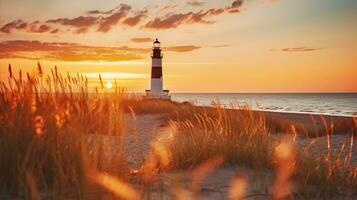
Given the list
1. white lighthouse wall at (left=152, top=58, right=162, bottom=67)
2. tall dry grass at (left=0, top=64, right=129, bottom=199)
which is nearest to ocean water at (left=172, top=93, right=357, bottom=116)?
tall dry grass at (left=0, top=64, right=129, bottom=199)

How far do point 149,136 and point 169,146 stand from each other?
3362 millimetres

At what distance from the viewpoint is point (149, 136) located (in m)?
8.74

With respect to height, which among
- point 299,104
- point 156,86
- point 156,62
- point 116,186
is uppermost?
point 156,62

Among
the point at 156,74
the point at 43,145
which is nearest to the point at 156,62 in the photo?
the point at 156,74

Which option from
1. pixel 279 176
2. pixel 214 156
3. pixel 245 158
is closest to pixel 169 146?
pixel 214 156

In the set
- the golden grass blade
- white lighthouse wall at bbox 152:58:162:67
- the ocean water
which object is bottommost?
the ocean water

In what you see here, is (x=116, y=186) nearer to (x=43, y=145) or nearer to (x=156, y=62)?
(x=43, y=145)

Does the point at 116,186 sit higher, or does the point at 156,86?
the point at 156,86

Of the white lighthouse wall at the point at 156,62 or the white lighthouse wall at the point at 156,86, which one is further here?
the white lighthouse wall at the point at 156,86

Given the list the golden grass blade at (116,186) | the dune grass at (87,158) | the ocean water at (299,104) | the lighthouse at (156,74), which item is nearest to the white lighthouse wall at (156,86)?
the lighthouse at (156,74)

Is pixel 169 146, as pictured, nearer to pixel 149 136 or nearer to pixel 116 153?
pixel 116 153

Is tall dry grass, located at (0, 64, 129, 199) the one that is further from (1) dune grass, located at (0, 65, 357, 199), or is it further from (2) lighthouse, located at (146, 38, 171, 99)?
(2) lighthouse, located at (146, 38, 171, 99)

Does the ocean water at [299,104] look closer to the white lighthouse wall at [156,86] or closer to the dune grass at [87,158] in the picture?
the dune grass at [87,158]

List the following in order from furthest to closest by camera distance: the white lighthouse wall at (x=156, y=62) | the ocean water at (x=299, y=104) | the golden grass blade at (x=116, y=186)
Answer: the white lighthouse wall at (x=156, y=62), the ocean water at (x=299, y=104), the golden grass blade at (x=116, y=186)
